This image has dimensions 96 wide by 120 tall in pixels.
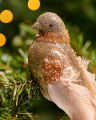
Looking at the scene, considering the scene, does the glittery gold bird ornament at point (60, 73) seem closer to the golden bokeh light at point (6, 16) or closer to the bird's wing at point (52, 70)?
the bird's wing at point (52, 70)

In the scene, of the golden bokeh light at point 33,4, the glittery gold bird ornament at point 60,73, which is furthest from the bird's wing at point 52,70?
the golden bokeh light at point 33,4

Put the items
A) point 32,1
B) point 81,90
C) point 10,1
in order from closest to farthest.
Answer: point 81,90
point 32,1
point 10,1

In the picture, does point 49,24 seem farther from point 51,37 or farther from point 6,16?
point 6,16

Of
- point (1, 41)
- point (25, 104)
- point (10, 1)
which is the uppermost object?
Result: point (10, 1)

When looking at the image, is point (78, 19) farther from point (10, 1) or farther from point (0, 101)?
point (0, 101)

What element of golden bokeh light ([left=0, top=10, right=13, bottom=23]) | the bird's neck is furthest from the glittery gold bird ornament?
golden bokeh light ([left=0, top=10, right=13, bottom=23])

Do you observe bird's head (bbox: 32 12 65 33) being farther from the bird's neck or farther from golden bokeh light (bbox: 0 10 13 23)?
golden bokeh light (bbox: 0 10 13 23)

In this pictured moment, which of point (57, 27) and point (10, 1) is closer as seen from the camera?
point (57, 27)

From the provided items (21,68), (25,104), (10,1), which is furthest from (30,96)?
(10,1)
